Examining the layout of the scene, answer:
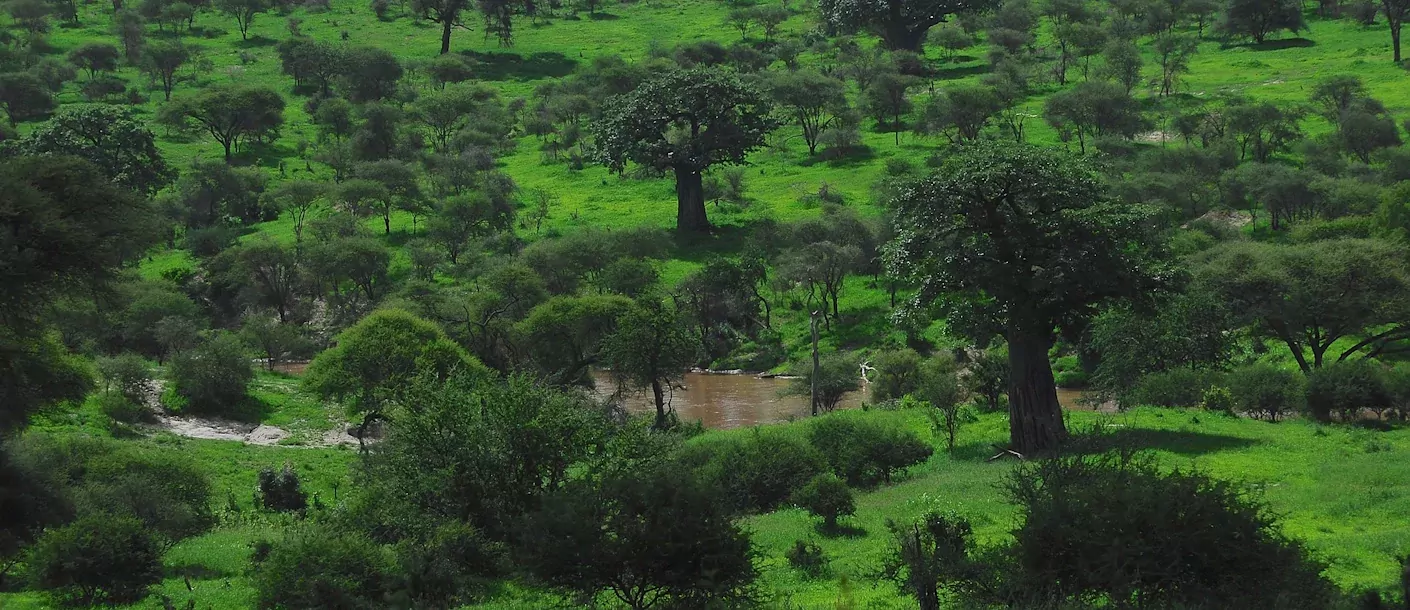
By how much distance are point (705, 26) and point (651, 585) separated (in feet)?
408

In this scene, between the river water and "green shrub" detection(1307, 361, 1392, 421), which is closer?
"green shrub" detection(1307, 361, 1392, 421)

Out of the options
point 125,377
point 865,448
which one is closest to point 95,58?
point 125,377

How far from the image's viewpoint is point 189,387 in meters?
47.9

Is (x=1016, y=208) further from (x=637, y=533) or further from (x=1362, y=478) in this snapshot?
(x=637, y=533)

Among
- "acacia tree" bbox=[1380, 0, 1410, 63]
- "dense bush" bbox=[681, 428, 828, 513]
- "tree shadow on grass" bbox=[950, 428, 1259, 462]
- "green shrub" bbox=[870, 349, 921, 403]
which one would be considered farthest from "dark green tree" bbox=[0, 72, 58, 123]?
"acacia tree" bbox=[1380, 0, 1410, 63]

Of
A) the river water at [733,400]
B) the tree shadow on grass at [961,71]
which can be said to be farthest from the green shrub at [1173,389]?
the tree shadow on grass at [961,71]

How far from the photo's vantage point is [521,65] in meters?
127

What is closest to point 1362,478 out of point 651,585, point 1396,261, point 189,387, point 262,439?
point 651,585

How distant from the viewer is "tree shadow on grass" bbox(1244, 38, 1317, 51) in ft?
341

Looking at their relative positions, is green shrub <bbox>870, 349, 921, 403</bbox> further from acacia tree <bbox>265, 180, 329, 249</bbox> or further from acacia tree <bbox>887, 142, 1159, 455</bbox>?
acacia tree <bbox>265, 180, 329, 249</bbox>

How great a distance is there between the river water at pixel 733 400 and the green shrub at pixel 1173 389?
772 centimetres

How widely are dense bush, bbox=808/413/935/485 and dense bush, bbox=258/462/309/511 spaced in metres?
15.8

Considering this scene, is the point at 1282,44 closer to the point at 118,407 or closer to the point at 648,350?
the point at 648,350

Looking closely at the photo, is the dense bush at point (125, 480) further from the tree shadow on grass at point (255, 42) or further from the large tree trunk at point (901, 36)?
the tree shadow on grass at point (255, 42)
